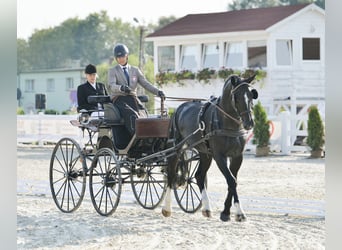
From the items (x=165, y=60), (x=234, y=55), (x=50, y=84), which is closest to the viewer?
(x=234, y=55)

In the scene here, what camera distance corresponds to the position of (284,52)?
2712 centimetres

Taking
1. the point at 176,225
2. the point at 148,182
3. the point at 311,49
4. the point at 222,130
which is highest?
the point at 311,49

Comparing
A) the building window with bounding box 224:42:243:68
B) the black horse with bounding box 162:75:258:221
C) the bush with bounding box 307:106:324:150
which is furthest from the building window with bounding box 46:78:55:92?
the black horse with bounding box 162:75:258:221

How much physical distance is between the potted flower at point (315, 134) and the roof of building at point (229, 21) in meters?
10.9

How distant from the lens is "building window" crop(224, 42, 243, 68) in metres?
27.2

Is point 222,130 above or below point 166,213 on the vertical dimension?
above

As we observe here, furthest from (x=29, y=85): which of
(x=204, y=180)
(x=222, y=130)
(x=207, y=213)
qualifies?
(x=222, y=130)

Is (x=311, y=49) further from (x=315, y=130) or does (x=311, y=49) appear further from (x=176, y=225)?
(x=176, y=225)

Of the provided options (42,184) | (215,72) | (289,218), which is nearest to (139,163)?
(289,218)

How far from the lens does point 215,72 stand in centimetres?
2620

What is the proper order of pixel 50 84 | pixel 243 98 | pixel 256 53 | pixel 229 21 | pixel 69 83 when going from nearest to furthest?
pixel 243 98 → pixel 256 53 → pixel 229 21 → pixel 69 83 → pixel 50 84

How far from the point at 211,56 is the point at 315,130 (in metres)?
12.5

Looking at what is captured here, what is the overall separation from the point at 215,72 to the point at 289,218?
19.3 meters
